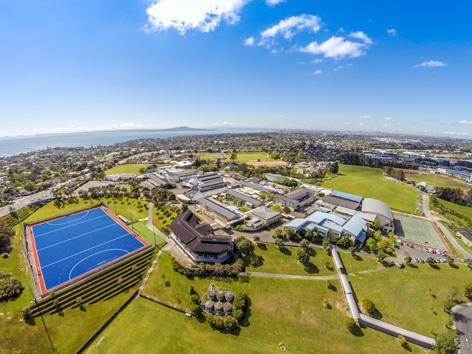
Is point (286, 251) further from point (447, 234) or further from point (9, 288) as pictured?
point (9, 288)

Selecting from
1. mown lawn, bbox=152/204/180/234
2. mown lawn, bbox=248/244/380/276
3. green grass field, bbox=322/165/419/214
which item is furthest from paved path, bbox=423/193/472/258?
mown lawn, bbox=152/204/180/234

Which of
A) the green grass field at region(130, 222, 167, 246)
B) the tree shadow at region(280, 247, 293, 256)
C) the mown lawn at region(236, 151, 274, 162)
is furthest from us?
the mown lawn at region(236, 151, 274, 162)

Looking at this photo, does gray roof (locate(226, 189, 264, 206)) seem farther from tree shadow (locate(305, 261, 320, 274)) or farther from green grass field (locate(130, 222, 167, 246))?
green grass field (locate(130, 222, 167, 246))

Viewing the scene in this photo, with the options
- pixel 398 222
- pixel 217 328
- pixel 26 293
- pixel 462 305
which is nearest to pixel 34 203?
pixel 26 293

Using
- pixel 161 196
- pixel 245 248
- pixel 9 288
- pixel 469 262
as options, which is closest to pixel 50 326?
pixel 9 288

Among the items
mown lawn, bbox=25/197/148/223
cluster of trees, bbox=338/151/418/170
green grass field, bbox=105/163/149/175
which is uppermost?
cluster of trees, bbox=338/151/418/170

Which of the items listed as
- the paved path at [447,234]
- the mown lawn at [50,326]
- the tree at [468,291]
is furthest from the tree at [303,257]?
the paved path at [447,234]

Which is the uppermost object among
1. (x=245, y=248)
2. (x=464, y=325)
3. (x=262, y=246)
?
(x=245, y=248)

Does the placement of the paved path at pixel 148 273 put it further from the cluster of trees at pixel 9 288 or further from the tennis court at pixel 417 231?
the tennis court at pixel 417 231
